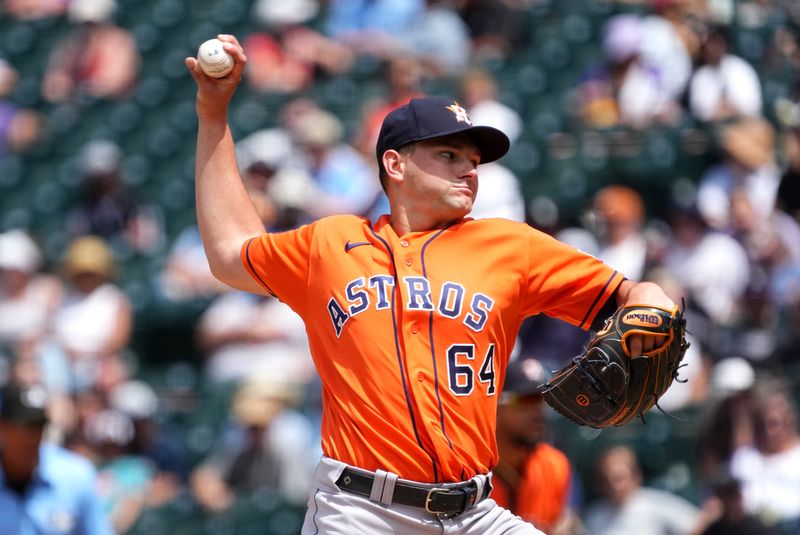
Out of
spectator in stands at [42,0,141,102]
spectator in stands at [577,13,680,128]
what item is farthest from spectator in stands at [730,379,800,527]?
spectator in stands at [42,0,141,102]

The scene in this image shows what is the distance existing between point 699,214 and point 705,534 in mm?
2156

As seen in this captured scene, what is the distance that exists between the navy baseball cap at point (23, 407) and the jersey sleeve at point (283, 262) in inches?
61.9

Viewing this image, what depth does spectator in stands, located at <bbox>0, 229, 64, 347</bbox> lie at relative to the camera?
8.64 meters

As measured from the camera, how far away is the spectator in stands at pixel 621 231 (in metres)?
7.49

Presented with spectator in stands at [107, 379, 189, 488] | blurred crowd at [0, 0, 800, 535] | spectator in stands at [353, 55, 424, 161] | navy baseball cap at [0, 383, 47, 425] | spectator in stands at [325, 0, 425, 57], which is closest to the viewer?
navy baseball cap at [0, 383, 47, 425]

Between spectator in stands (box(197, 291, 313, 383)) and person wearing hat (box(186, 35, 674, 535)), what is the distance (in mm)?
4231

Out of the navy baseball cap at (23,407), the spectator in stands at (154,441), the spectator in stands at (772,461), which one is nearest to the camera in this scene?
the navy baseball cap at (23,407)

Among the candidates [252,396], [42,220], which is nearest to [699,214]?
[252,396]

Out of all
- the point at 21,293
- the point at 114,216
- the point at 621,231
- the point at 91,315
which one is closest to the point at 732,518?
the point at 621,231

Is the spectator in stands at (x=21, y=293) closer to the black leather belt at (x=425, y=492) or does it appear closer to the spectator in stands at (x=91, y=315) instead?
the spectator in stands at (x=91, y=315)

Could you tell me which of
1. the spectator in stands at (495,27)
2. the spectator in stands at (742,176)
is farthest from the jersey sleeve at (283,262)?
the spectator in stands at (495,27)

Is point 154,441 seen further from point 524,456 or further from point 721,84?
point 721,84

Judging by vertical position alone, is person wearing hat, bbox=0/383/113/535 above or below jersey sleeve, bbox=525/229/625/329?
below

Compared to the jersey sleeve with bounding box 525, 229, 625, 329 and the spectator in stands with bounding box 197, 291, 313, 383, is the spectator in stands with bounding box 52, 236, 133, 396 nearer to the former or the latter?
the spectator in stands with bounding box 197, 291, 313, 383
